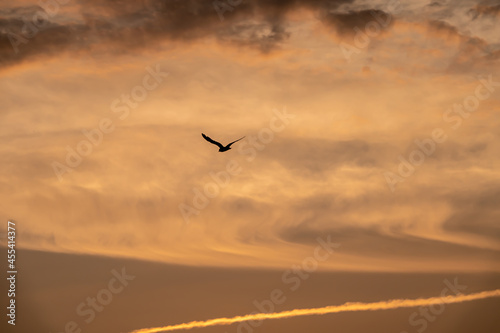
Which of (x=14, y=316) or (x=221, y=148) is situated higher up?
(x=221, y=148)

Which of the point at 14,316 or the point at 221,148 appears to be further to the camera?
the point at 14,316

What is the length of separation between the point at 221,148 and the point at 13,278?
27933mm

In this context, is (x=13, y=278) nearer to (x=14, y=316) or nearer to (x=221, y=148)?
(x=14, y=316)

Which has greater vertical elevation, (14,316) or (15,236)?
Answer: (15,236)

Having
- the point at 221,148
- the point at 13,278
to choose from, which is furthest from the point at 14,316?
the point at 221,148

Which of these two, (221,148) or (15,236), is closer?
(221,148)

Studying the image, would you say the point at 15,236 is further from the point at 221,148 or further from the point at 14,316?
the point at 221,148

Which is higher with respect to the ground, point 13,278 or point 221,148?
point 221,148

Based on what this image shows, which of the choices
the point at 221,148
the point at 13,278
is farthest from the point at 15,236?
the point at 221,148

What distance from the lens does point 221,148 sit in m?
107

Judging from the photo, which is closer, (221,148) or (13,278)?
(221,148)

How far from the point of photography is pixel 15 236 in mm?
116438

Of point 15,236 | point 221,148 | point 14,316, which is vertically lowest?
point 14,316

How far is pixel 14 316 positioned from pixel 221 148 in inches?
1278
